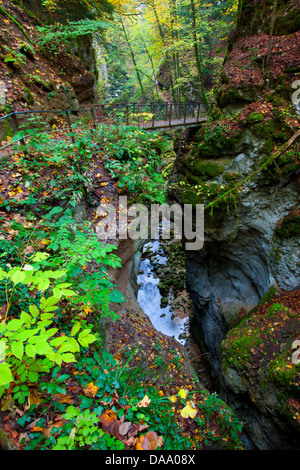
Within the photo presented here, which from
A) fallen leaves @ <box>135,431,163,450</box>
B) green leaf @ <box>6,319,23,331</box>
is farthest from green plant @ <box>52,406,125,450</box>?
green leaf @ <box>6,319,23,331</box>

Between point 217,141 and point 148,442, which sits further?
point 217,141

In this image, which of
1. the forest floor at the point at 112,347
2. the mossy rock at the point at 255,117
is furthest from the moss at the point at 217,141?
the forest floor at the point at 112,347

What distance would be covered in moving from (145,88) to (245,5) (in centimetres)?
1794

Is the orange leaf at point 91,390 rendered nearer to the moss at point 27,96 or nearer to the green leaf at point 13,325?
the green leaf at point 13,325

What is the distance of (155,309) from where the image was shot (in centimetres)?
1130

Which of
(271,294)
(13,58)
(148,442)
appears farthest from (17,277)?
(13,58)

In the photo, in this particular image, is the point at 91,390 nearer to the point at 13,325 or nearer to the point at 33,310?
the point at 33,310

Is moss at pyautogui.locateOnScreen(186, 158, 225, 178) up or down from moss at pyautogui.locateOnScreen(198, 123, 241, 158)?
down

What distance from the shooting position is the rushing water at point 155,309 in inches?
417

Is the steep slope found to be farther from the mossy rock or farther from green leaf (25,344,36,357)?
the mossy rock

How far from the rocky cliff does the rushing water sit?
2284mm

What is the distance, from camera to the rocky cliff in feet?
15.8

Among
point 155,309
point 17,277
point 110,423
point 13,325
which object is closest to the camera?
point 13,325

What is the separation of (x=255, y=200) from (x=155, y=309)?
25.4ft
